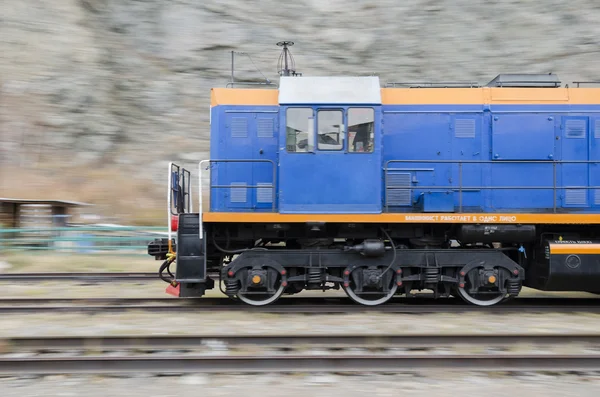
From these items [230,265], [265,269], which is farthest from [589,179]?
[230,265]

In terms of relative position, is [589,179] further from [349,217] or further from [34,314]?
[34,314]

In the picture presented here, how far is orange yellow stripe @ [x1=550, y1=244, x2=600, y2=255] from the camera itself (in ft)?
24.1

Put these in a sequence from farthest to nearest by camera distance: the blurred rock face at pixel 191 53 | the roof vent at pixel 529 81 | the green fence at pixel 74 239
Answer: the blurred rock face at pixel 191 53 → the green fence at pixel 74 239 → the roof vent at pixel 529 81

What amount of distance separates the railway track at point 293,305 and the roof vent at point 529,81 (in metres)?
3.58

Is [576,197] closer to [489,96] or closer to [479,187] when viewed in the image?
[479,187]

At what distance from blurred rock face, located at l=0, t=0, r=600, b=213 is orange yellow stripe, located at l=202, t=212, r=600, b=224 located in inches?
A: 584

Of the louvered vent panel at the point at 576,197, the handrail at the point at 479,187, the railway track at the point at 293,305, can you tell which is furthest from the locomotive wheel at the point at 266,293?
the louvered vent panel at the point at 576,197

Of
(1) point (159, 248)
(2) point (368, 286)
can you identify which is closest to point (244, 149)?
(1) point (159, 248)

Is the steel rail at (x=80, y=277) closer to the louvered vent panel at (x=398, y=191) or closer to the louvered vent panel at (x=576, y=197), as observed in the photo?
the louvered vent panel at (x=398, y=191)

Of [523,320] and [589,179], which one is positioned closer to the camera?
[523,320]

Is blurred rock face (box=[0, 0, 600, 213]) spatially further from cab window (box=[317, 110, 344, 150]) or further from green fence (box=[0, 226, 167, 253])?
cab window (box=[317, 110, 344, 150])

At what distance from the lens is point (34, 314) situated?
Answer: 745cm

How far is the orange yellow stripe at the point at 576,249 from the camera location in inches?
289

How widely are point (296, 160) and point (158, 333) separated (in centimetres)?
308
